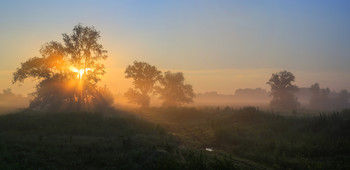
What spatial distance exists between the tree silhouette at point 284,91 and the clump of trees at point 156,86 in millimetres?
25398

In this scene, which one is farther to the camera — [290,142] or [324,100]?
[324,100]

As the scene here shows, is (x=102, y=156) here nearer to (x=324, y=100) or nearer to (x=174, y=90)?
(x=174, y=90)

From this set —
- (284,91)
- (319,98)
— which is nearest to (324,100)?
(319,98)

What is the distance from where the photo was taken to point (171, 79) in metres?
75.2

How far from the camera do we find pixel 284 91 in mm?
74750

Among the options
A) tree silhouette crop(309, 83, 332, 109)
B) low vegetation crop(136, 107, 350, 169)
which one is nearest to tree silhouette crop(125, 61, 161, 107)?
low vegetation crop(136, 107, 350, 169)

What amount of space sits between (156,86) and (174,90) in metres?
5.65

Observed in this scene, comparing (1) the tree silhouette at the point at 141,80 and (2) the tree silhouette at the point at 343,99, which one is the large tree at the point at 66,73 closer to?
(1) the tree silhouette at the point at 141,80

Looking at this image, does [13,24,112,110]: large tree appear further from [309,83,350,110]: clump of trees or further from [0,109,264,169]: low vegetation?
[309,83,350,110]: clump of trees

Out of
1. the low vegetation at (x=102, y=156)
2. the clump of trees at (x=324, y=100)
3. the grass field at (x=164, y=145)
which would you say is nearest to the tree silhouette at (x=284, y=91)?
the clump of trees at (x=324, y=100)

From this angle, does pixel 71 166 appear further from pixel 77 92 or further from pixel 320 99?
pixel 320 99

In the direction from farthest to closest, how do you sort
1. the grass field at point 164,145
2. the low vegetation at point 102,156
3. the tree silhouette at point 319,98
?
1. the tree silhouette at point 319,98
2. the grass field at point 164,145
3. the low vegetation at point 102,156

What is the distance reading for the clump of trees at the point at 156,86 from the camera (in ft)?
233

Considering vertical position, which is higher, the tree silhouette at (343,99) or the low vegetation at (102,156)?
the tree silhouette at (343,99)
